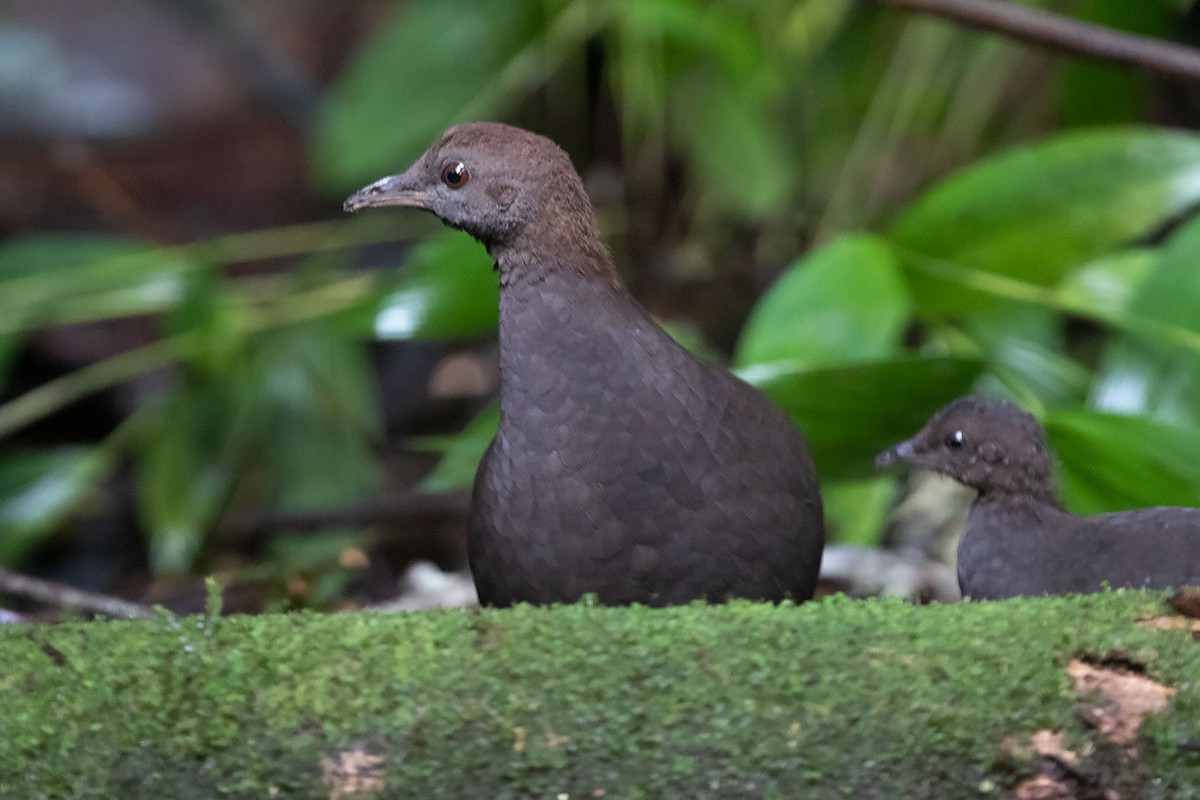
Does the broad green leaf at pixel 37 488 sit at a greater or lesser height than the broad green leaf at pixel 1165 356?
greater

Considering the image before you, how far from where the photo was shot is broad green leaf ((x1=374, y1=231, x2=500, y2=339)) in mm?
3707

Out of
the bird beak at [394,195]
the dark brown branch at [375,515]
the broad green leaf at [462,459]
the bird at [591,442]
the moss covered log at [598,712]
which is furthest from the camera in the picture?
the dark brown branch at [375,515]

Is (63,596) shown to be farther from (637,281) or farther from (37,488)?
(637,281)

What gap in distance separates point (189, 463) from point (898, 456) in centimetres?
261

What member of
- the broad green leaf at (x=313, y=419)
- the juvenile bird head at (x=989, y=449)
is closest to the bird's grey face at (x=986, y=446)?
the juvenile bird head at (x=989, y=449)

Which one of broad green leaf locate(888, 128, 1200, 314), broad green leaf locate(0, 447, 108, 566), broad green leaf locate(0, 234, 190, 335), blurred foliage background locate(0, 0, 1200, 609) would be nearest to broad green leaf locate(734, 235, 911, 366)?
blurred foliage background locate(0, 0, 1200, 609)

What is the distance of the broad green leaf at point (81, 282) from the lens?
414 cm

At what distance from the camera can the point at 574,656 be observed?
1.70 metres

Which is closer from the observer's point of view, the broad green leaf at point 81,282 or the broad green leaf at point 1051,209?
the broad green leaf at point 1051,209

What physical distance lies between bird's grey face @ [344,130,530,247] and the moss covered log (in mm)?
741

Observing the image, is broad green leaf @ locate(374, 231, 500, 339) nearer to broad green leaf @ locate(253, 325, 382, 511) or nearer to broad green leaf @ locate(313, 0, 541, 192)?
broad green leaf @ locate(253, 325, 382, 511)

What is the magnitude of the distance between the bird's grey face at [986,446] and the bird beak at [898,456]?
23mm

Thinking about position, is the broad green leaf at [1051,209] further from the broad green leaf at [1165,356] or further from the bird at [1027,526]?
the bird at [1027,526]

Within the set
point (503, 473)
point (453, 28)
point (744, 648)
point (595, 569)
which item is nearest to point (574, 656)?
point (744, 648)
